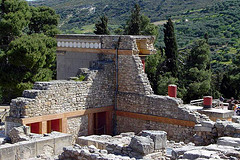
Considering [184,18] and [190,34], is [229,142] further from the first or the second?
[184,18]

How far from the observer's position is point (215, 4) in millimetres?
85688

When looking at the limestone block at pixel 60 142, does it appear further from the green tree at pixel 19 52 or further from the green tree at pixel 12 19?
the green tree at pixel 12 19

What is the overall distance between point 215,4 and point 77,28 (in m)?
28.7

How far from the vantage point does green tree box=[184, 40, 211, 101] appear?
117 feet

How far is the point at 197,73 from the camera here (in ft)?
121

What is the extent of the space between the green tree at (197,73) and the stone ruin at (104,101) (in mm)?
15636

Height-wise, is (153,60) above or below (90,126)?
above

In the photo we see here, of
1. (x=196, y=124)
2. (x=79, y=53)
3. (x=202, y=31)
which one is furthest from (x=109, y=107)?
(x=202, y=31)

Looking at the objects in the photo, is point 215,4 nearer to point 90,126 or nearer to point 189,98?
point 189,98

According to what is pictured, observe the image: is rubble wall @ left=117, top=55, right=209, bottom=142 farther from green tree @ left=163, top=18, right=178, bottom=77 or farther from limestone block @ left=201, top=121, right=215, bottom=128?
green tree @ left=163, top=18, right=178, bottom=77

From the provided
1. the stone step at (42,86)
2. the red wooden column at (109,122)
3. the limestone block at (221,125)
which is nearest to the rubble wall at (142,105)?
the red wooden column at (109,122)

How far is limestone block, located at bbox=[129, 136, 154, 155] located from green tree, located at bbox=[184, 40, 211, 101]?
2348 cm

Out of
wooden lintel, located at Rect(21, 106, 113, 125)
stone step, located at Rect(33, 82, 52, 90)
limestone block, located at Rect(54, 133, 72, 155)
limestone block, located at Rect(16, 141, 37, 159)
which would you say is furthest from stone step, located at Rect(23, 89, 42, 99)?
limestone block, located at Rect(16, 141, 37, 159)

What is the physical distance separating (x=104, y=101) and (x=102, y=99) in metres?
0.16
